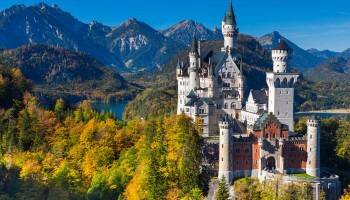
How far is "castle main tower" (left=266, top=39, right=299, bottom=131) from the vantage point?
75.6 m

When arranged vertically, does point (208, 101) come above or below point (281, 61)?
below

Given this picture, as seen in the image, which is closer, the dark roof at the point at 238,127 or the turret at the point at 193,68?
the dark roof at the point at 238,127

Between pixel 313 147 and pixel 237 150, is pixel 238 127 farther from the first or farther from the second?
pixel 313 147

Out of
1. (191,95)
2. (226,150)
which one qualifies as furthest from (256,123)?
(191,95)

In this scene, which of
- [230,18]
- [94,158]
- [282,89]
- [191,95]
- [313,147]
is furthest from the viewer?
[230,18]

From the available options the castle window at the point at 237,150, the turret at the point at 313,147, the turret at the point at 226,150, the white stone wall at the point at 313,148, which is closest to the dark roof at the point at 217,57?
the turret at the point at 226,150

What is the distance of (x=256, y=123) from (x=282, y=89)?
7.33 meters

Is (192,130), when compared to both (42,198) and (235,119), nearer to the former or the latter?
(235,119)

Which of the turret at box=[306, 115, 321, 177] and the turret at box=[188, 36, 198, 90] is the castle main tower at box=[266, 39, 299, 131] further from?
the turret at box=[188, 36, 198, 90]

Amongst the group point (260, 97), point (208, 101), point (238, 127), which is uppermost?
point (260, 97)

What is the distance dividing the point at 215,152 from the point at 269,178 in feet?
33.6

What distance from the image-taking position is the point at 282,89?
75875 mm

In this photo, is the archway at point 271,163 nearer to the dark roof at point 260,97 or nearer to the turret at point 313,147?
the turret at point 313,147

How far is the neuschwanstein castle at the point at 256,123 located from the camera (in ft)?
233
